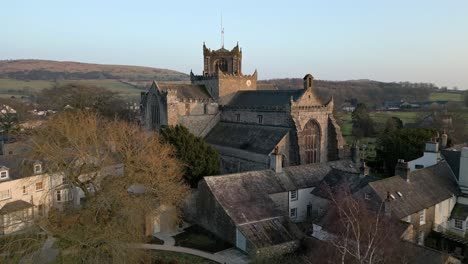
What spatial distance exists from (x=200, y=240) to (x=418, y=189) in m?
16.6

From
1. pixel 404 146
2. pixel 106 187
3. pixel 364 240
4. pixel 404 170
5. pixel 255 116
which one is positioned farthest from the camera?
pixel 404 146

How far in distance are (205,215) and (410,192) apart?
612 inches

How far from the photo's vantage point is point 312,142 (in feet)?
140

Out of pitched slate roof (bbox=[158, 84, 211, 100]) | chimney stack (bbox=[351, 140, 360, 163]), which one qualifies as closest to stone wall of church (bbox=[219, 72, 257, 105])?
pitched slate roof (bbox=[158, 84, 211, 100])

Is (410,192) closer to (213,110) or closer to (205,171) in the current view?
(205,171)

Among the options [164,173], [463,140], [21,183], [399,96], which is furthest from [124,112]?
[399,96]

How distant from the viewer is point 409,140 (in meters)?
47.5

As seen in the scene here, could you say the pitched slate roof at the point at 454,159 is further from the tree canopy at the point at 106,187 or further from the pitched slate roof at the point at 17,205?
the pitched slate roof at the point at 17,205

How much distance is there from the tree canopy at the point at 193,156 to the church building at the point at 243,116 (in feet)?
20.7

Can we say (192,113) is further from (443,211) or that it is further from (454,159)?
(443,211)

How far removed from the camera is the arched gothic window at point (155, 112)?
163 ft

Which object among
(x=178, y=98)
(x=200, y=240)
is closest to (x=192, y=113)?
(x=178, y=98)

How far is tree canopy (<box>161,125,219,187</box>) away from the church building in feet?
20.7

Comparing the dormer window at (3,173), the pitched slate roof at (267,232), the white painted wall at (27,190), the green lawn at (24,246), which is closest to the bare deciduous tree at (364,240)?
the pitched slate roof at (267,232)
